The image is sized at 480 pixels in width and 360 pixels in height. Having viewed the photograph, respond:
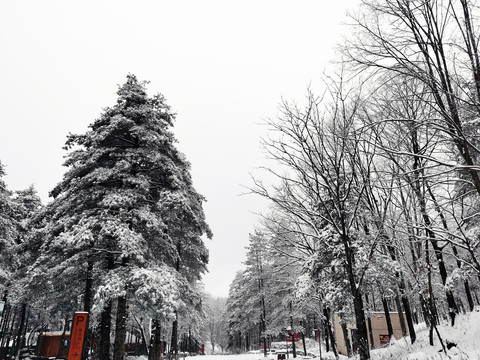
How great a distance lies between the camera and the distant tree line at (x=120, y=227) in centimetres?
991

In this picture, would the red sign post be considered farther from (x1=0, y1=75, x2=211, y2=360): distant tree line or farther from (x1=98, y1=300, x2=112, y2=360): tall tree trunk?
(x1=98, y1=300, x2=112, y2=360): tall tree trunk

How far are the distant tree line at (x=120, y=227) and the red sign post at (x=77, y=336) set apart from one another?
1538mm

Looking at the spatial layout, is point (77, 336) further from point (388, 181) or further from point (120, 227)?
point (388, 181)

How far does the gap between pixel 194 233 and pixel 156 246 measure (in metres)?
2.44

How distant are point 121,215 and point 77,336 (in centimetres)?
448

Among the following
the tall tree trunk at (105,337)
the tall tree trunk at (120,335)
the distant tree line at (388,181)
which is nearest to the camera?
the distant tree line at (388,181)

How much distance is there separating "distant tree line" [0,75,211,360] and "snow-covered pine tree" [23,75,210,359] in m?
0.04

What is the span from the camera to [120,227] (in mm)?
10359

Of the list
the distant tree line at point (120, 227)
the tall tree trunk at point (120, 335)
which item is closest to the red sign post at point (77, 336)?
the distant tree line at point (120, 227)

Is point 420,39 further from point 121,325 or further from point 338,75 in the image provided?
point 121,325

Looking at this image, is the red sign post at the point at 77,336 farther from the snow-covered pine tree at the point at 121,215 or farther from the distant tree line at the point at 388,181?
the distant tree line at the point at 388,181

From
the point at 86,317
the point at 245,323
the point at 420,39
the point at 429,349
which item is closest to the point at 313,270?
the point at 429,349

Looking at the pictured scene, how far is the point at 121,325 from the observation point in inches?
396

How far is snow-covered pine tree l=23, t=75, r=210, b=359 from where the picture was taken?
984 centimetres
